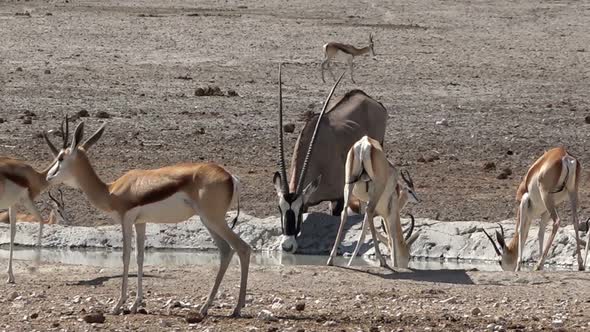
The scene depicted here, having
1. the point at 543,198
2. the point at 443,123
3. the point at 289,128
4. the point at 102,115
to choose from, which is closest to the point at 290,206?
the point at 543,198

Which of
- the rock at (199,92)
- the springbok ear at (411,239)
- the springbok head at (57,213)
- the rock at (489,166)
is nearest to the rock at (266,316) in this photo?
the springbok ear at (411,239)

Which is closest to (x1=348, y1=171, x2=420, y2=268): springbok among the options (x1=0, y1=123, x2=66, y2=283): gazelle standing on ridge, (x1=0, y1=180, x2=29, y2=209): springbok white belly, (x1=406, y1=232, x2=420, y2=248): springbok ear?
(x1=406, y1=232, x2=420, y2=248): springbok ear

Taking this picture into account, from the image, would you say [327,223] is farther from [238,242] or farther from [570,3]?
[570,3]

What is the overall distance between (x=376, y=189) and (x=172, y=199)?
3808 mm

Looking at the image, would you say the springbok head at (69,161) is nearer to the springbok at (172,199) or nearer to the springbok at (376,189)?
the springbok at (172,199)

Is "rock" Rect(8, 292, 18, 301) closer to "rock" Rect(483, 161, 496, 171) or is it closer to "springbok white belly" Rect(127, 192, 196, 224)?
"springbok white belly" Rect(127, 192, 196, 224)

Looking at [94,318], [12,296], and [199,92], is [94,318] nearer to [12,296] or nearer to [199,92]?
[12,296]

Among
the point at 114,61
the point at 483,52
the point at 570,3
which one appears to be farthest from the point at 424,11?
the point at 114,61

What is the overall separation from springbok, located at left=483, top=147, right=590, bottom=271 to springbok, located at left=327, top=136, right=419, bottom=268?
0.95 meters

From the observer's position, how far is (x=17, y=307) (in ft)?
33.1

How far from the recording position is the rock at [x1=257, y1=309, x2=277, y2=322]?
9.63m

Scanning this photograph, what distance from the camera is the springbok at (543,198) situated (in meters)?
13.3

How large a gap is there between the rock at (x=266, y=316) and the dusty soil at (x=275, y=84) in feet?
21.7

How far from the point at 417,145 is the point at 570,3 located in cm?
3141
